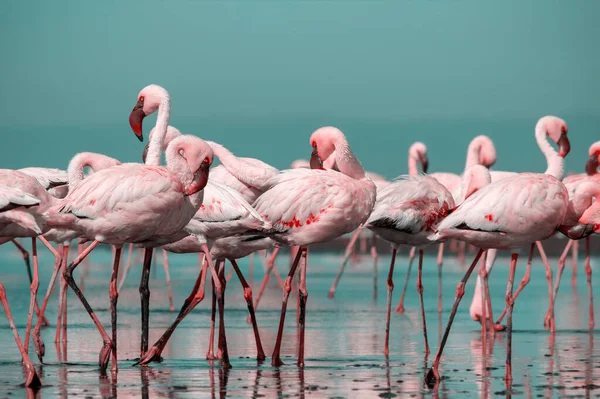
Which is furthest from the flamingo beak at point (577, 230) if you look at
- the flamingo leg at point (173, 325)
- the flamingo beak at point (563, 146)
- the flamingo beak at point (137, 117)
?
the flamingo beak at point (563, 146)

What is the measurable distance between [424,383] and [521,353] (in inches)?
84.0

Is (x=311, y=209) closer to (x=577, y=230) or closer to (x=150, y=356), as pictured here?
(x=150, y=356)

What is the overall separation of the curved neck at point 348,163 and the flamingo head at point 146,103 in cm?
165

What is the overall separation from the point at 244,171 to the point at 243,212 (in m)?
1.64

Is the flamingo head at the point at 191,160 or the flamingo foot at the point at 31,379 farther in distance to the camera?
the flamingo head at the point at 191,160

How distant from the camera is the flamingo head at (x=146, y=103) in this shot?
9.99 m

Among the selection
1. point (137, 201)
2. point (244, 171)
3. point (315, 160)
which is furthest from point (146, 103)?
point (137, 201)

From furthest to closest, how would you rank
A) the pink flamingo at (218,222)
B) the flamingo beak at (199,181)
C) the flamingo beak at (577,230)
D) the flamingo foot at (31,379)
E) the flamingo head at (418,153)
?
the flamingo head at (418,153), the flamingo beak at (577,230), the pink flamingo at (218,222), the flamingo beak at (199,181), the flamingo foot at (31,379)

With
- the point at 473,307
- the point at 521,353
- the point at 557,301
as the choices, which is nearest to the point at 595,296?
the point at 557,301

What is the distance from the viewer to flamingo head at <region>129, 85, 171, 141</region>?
32.8 ft

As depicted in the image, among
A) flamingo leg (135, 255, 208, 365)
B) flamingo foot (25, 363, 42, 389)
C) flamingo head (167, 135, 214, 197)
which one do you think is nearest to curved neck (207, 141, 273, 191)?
flamingo leg (135, 255, 208, 365)

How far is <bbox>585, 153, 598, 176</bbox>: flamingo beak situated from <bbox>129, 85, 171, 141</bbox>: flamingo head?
6215 millimetres

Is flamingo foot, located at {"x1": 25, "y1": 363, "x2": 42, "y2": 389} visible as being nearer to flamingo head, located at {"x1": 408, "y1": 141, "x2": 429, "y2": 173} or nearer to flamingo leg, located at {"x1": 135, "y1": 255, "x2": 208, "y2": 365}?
flamingo leg, located at {"x1": 135, "y1": 255, "x2": 208, "y2": 365}

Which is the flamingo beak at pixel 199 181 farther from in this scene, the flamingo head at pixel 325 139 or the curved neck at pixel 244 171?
the curved neck at pixel 244 171
